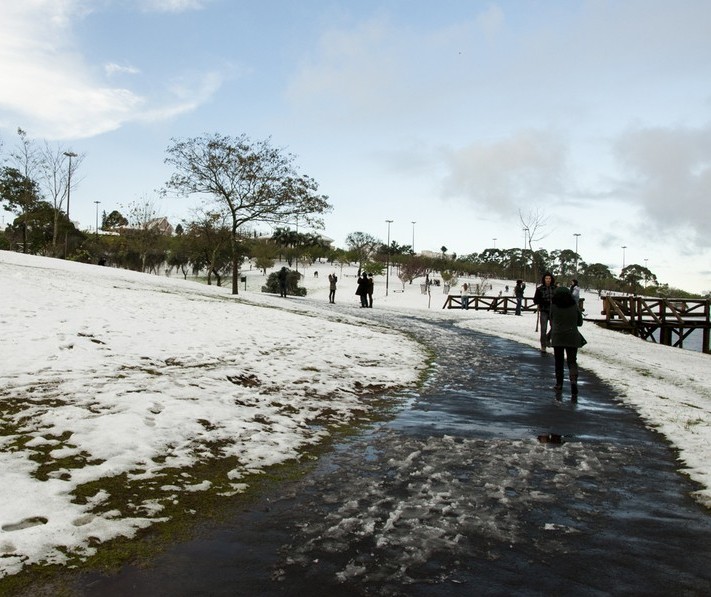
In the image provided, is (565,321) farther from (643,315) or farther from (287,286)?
(287,286)

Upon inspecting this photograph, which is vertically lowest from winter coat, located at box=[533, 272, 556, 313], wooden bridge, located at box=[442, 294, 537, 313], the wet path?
the wet path

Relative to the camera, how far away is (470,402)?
8.52 metres

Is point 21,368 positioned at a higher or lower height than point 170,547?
higher

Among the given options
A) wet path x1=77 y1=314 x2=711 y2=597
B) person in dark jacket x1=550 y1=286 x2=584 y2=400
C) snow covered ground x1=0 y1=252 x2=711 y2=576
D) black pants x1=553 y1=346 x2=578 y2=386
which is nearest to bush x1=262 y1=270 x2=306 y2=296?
snow covered ground x1=0 y1=252 x2=711 y2=576

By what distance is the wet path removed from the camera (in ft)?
10.4

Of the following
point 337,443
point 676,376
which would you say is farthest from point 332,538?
point 676,376

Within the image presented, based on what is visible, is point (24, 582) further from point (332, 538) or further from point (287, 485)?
point (287, 485)

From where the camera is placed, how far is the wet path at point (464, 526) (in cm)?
317

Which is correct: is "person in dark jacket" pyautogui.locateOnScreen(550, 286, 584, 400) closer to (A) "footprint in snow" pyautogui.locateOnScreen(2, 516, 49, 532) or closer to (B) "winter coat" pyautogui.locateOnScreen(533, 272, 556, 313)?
(B) "winter coat" pyautogui.locateOnScreen(533, 272, 556, 313)

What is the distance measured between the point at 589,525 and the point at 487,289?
285 ft

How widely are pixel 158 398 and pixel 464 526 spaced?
167 inches

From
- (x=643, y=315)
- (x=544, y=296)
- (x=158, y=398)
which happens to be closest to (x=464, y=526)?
(x=158, y=398)

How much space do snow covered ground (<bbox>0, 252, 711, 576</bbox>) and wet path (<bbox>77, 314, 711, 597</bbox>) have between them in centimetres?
56

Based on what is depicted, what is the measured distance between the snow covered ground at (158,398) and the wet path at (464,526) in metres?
0.56
